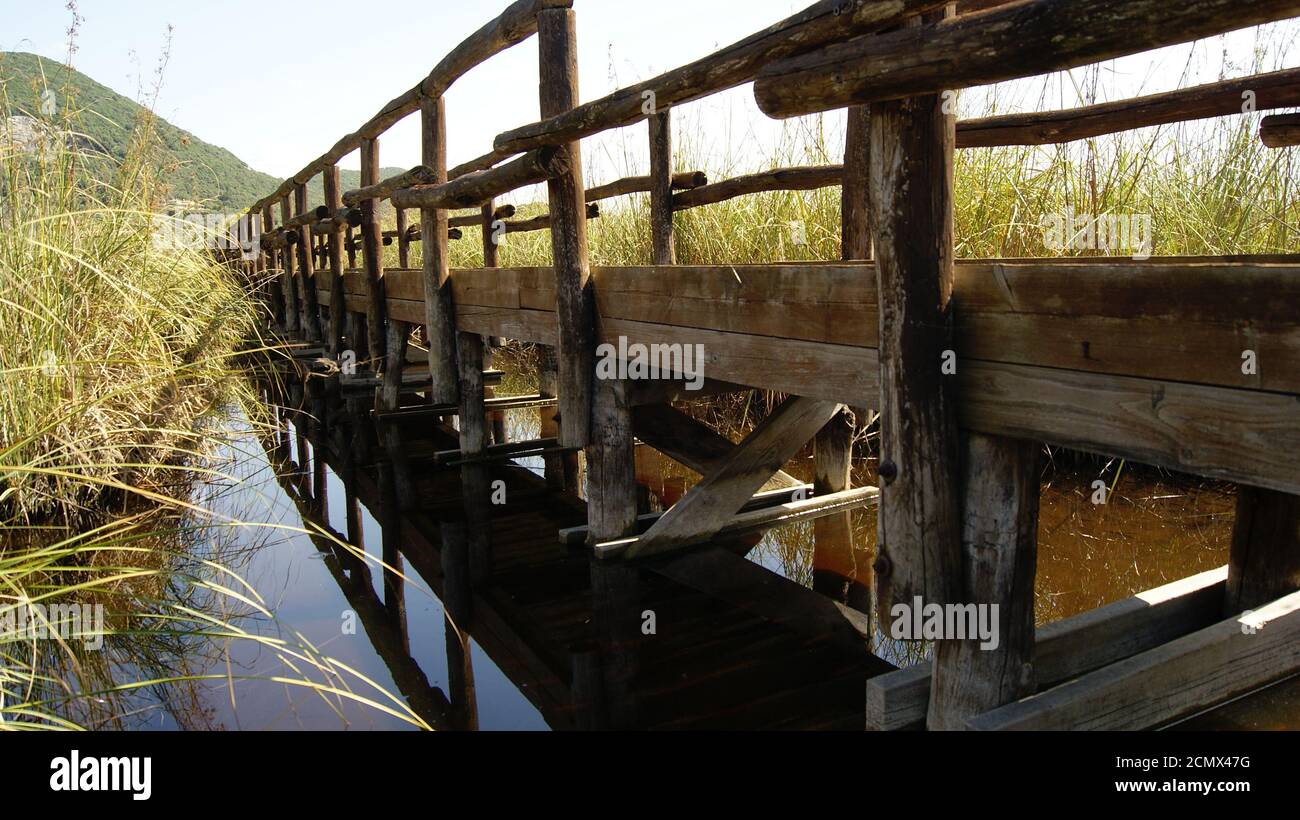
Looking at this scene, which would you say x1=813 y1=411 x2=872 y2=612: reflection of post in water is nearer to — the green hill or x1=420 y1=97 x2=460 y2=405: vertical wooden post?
x1=420 y1=97 x2=460 y2=405: vertical wooden post

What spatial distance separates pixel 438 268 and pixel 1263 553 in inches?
191

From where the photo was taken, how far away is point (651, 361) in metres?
3.75

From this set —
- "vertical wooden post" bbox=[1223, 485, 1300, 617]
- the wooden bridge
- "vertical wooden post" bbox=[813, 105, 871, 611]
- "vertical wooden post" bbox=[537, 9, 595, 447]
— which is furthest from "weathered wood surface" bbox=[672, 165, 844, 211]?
"vertical wooden post" bbox=[1223, 485, 1300, 617]

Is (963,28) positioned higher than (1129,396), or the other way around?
(963,28)

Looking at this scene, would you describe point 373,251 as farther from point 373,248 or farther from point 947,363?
point 947,363

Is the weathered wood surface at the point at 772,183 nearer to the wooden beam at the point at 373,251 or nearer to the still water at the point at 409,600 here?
the still water at the point at 409,600

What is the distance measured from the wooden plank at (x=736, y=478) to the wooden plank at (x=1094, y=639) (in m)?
1.53

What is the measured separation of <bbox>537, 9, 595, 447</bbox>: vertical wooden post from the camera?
13.6 feet

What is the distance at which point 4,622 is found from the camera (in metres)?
2.08
